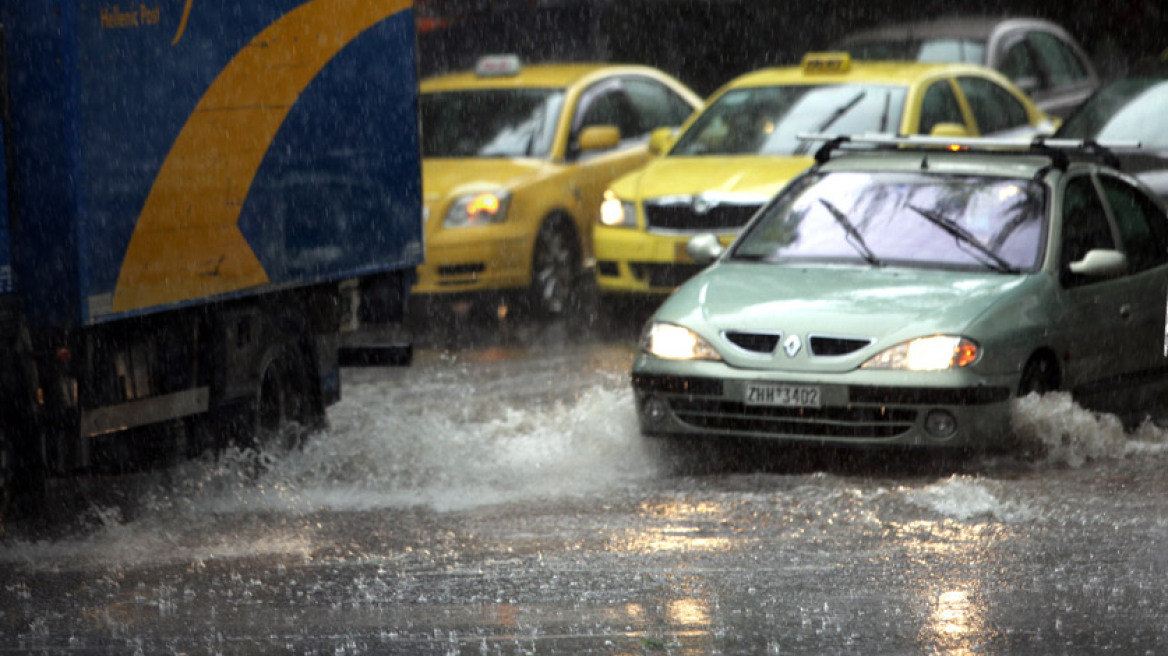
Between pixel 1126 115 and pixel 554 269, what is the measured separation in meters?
4.10

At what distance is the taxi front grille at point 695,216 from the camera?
45.9 feet

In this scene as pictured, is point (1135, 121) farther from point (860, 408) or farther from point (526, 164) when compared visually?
point (860, 408)

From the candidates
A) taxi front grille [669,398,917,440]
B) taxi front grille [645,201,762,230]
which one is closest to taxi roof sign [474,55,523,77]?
taxi front grille [645,201,762,230]

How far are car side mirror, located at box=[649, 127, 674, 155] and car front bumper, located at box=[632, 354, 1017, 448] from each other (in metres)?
6.29

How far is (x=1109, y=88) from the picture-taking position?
14.8 m

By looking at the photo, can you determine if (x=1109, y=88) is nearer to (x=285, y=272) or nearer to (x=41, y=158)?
(x=285, y=272)

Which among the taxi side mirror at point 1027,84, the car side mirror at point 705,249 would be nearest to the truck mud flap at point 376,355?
the car side mirror at point 705,249

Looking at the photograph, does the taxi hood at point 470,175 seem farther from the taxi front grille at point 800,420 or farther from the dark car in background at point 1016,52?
the taxi front grille at point 800,420

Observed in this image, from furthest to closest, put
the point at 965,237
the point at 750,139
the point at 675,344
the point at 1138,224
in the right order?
1. the point at 750,139
2. the point at 1138,224
3. the point at 965,237
4. the point at 675,344

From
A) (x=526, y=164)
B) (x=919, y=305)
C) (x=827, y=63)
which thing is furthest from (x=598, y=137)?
(x=919, y=305)

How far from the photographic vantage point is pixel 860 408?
8.95 metres

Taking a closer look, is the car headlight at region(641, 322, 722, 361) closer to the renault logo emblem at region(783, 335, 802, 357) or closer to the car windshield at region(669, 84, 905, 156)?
the renault logo emblem at region(783, 335, 802, 357)

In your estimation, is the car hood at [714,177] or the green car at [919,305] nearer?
the green car at [919,305]

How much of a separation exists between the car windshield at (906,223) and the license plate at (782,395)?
1.12m
